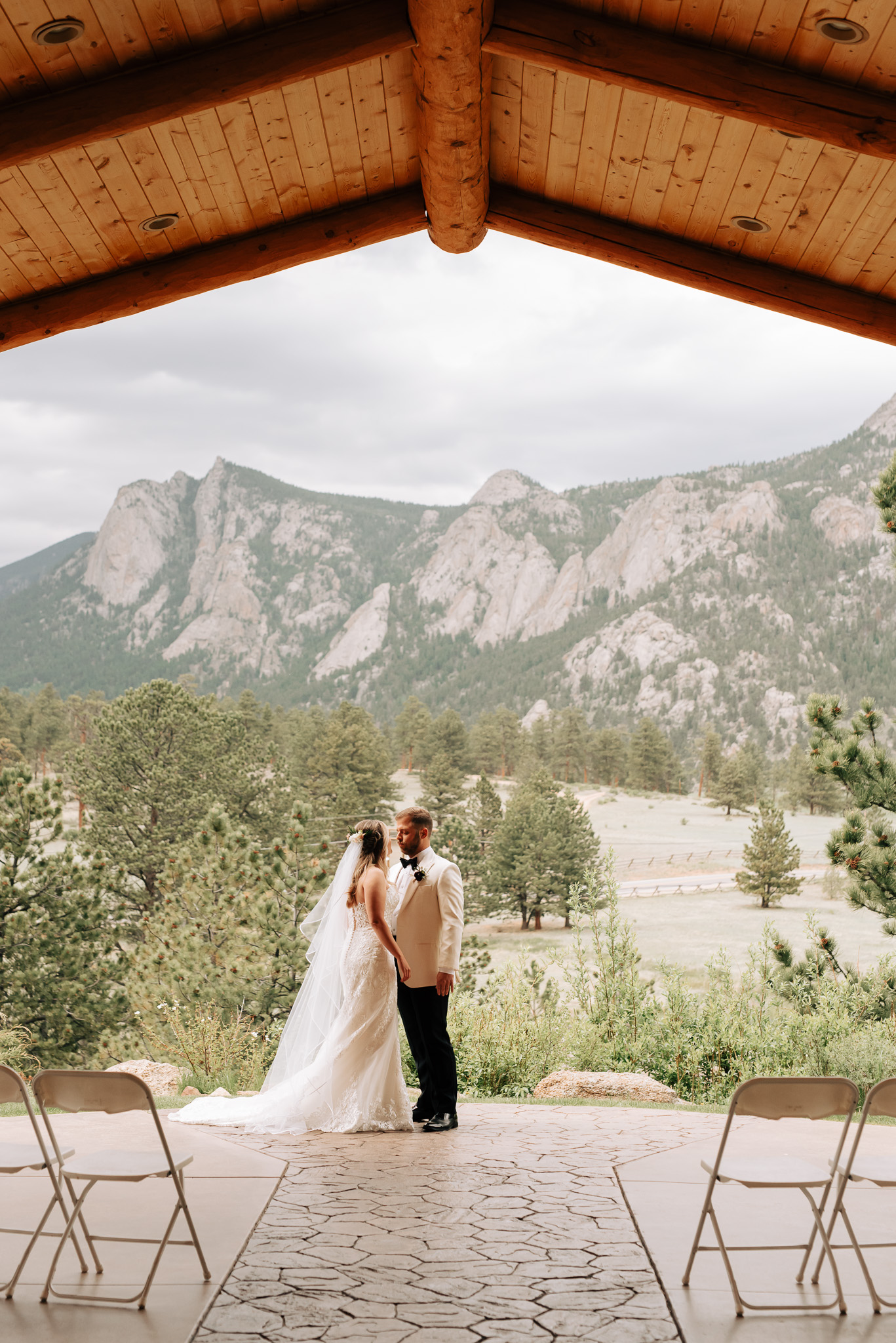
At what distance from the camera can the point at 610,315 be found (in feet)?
512

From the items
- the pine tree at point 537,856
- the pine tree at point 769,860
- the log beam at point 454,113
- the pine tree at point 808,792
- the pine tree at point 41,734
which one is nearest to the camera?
the log beam at point 454,113

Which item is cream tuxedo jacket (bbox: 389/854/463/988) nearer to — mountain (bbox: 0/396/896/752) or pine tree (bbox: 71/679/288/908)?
pine tree (bbox: 71/679/288/908)

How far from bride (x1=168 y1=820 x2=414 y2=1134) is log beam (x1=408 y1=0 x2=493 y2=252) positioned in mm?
2643

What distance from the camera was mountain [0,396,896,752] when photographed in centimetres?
7475

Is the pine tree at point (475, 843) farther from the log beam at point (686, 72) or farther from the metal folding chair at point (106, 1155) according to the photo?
the log beam at point (686, 72)

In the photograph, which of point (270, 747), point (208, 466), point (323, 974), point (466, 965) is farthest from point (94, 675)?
point (323, 974)

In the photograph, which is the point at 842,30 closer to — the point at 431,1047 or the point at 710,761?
the point at 431,1047

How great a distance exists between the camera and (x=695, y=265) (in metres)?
4.10

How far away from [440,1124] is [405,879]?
1102 millimetres

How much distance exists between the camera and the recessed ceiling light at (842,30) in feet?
9.52

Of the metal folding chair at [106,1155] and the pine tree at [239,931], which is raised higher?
the metal folding chair at [106,1155]

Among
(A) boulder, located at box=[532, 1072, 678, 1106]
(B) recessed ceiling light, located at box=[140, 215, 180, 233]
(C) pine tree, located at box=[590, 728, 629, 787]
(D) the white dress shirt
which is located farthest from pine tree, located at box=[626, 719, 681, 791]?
(B) recessed ceiling light, located at box=[140, 215, 180, 233]

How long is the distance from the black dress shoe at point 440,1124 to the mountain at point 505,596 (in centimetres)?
6471

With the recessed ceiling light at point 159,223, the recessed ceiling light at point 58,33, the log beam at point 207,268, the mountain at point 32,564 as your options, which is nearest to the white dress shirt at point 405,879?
the log beam at point 207,268
